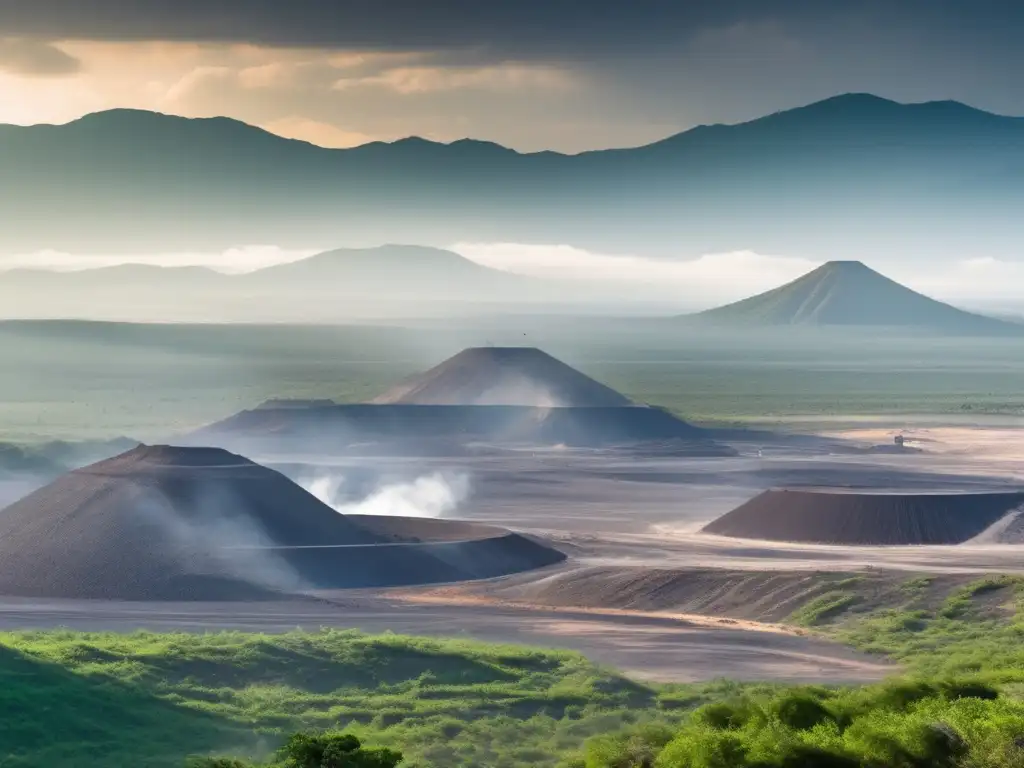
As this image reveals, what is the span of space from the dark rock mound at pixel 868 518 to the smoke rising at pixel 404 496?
17912mm

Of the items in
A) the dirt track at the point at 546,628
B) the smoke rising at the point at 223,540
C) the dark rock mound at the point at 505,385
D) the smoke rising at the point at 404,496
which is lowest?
the dirt track at the point at 546,628

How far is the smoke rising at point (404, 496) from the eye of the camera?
10944cm


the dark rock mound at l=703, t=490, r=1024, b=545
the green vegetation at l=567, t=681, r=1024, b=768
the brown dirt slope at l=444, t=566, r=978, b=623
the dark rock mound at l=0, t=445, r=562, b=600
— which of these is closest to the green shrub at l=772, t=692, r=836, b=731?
the green vegetation at l=567, t=681, r=1024, b=768

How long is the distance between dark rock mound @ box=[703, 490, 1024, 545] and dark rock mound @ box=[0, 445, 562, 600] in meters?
12.7

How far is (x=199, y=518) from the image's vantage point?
8075cm

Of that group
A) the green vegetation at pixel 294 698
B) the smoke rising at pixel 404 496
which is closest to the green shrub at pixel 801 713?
the green vegetation at pixel 294 698

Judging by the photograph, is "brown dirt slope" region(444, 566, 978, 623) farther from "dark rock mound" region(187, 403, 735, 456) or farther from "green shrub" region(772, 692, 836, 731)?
"dark rock mound" region(187, 403, 735, 456)

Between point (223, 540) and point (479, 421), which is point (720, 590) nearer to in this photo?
point (223, 540)

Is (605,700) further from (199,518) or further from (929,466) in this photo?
(929,466)

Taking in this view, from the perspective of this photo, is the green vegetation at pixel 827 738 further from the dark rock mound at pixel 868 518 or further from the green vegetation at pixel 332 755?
the dark rock mound at pixel 868 518

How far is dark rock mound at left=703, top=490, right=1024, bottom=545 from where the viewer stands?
303 ft

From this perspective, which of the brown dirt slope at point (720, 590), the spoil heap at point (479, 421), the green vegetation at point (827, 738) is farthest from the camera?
the spoil heap at point (479, 421)

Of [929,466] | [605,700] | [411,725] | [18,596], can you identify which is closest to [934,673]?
[605,700]

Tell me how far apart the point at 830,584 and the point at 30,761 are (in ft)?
117
